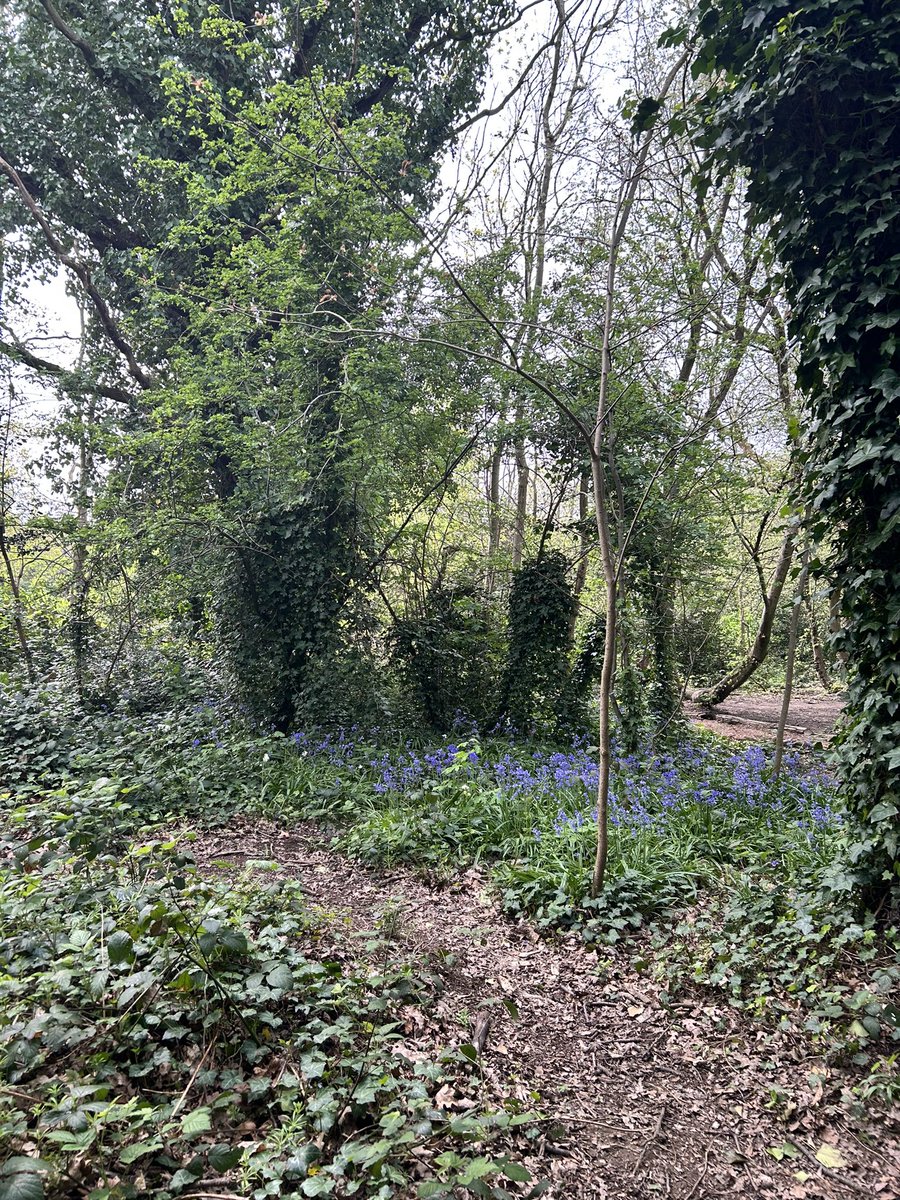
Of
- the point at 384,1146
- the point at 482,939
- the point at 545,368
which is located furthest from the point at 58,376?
the point at 384,1146

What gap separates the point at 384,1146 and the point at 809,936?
2.19 metres

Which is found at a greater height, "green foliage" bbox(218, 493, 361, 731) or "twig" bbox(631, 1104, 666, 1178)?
"green foliage" bbox(218, 493, 361, 731)

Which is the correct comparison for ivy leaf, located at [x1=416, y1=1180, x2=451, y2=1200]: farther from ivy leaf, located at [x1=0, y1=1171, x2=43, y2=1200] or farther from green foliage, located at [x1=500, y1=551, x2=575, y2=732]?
green foliage, located at [x1=500, y1=551, x2=575, y2=732]

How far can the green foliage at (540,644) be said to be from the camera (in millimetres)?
7855

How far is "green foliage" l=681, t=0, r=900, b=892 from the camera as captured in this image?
2.67 metres

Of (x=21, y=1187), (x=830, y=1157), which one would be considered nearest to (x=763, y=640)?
(x=830, y=1157)

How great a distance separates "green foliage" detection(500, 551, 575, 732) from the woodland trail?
4.16 m

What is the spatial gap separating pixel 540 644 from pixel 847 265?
5.59 meters

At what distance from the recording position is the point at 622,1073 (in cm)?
266

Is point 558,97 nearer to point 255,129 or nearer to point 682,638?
point 255,129

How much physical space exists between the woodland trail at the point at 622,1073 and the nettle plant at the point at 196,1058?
273 millimetres

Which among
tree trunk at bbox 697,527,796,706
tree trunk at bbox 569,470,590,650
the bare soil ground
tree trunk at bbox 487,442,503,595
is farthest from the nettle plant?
the bare soil ground

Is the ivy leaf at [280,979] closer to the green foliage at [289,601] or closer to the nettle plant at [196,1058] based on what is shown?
the nettle plant at [196,1058]

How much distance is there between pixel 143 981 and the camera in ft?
6.94
